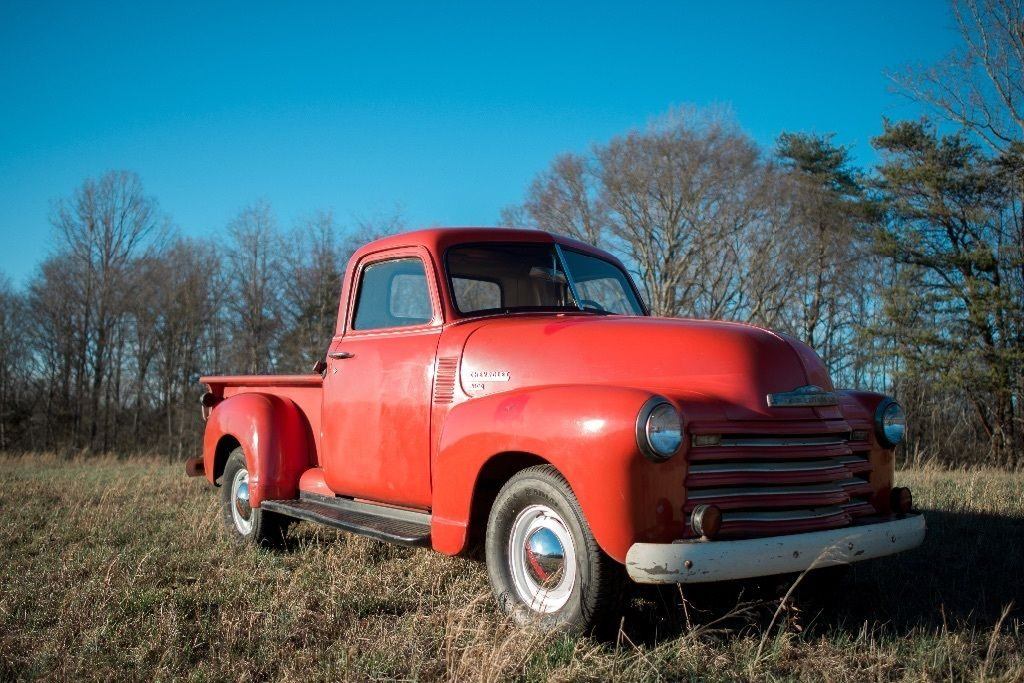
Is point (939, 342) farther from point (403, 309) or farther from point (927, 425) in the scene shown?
point (403, 309)

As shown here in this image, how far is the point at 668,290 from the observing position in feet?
92.9

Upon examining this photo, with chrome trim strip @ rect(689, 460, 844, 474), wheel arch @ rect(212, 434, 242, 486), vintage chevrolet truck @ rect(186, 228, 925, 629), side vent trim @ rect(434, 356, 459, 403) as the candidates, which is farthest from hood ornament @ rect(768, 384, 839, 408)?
wheel arch @ rect(212, 434, 242, 486)

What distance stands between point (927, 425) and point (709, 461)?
67.2 feet

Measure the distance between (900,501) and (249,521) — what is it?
4.26m

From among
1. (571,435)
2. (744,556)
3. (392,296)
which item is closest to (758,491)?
(744,556)

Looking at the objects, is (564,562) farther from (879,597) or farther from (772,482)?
(879,597)

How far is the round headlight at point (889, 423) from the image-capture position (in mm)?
3807

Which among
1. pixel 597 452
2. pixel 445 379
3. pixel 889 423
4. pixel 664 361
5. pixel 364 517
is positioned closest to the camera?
pixel 597 452

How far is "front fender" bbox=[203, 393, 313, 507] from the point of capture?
5145 millimetres

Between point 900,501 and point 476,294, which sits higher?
point 476,294

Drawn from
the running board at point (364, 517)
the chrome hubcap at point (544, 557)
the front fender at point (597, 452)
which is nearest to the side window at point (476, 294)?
the front fender at point (597, 452)

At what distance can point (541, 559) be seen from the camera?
10.6ft

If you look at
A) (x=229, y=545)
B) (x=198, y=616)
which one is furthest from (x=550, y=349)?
(x=229, y=545)

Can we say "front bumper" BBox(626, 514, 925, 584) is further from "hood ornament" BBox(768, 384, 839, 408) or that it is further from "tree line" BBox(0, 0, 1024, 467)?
"tree line" BBox(0, 0, 1024, 467)
